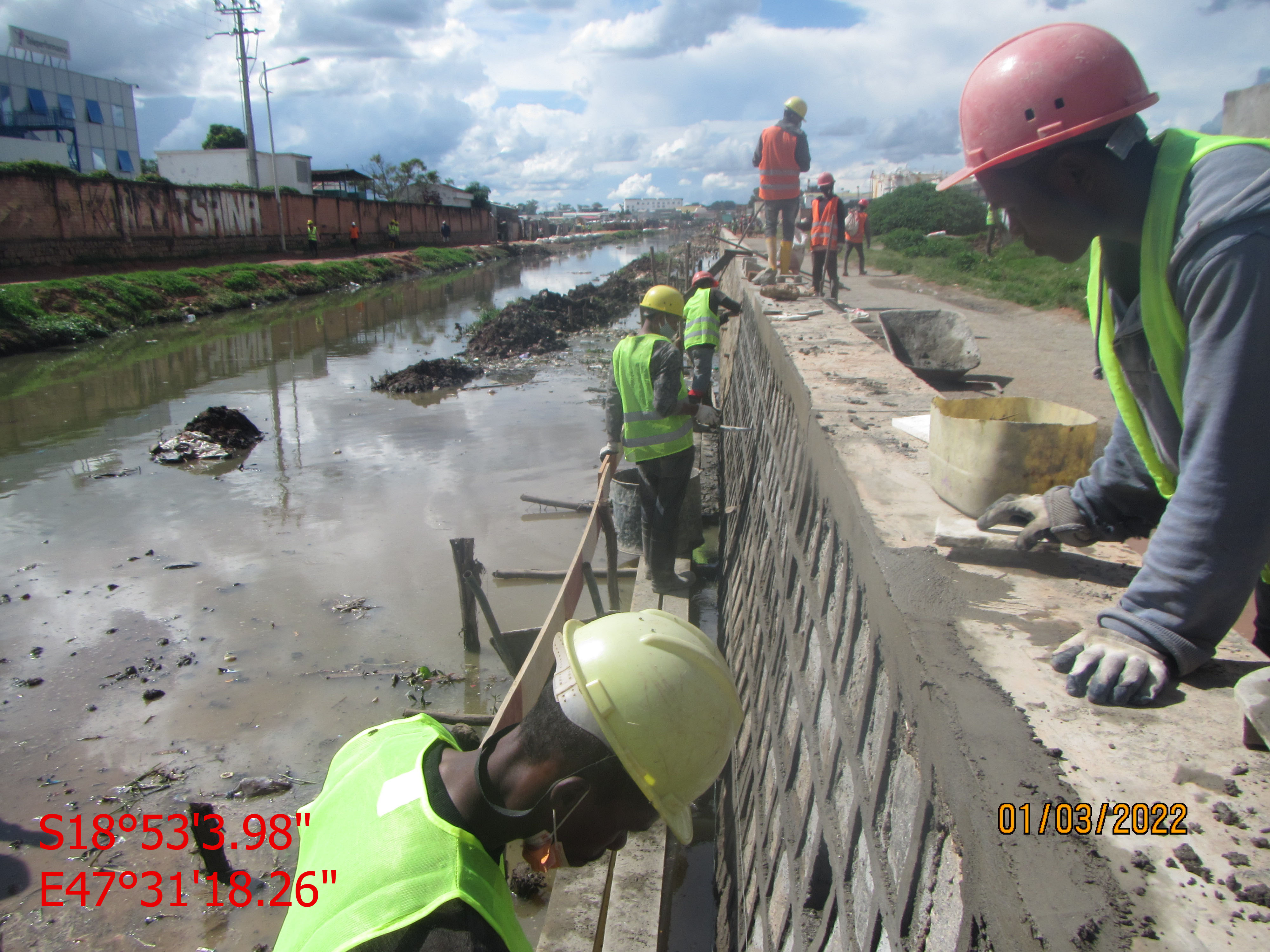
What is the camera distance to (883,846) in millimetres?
1722

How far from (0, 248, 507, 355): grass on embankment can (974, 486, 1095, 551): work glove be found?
19529 mm

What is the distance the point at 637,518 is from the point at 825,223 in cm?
726

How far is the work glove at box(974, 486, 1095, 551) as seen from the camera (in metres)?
2.12

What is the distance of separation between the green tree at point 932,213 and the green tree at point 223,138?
4948 cm

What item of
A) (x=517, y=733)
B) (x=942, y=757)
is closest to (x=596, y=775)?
(x=517, y=733)

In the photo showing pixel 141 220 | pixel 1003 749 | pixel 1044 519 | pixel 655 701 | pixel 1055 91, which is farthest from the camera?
pixel 141 220

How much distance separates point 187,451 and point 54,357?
9272 millimetres

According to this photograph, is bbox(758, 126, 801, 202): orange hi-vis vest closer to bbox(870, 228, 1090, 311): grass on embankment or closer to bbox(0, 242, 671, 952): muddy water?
bbox(870, 228, 1090, 311): grass on embankment

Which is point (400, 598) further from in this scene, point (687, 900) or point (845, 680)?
point (845, 680)

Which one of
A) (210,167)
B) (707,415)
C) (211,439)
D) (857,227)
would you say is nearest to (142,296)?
(211,439)

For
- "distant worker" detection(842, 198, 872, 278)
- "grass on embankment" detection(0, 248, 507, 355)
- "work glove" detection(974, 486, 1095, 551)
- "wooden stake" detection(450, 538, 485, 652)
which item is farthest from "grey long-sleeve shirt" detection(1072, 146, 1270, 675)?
"grass on embankment" detection(0, 248, 507, 355)

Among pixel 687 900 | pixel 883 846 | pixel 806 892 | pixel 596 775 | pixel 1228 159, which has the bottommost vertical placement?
pixel 687 900

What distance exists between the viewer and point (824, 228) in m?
12.4

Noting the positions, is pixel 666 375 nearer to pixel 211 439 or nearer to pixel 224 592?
pixel 224 592
